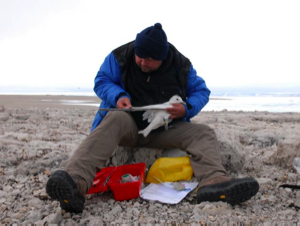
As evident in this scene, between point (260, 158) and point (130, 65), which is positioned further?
point (260, 158)

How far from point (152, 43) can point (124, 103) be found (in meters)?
0.66

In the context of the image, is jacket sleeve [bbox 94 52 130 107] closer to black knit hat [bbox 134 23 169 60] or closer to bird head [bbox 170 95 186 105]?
black knit hat [bbox 134 23 169 60]

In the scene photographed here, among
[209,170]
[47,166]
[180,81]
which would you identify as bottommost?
[47,166]

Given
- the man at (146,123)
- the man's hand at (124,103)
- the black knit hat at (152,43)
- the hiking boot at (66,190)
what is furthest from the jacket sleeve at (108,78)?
the hiking boot at (66,190)

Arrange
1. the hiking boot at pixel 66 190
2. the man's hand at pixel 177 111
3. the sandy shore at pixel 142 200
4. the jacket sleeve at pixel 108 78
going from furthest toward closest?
the jacket sleeve at pixel 108 78 → the man's hand at pixel 177 111 → the sandy shore at pixel 142 200 → the hiking boot at pixel 66 190

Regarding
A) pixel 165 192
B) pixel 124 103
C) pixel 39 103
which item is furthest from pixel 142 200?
pixel 39 103

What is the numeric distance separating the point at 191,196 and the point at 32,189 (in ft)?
5.03

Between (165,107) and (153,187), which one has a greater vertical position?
(165,107)

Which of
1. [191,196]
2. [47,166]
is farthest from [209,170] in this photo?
[47,166]

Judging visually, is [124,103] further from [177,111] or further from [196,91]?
[196,91]

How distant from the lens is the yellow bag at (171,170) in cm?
327

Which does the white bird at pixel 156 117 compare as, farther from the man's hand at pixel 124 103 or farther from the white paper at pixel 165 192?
the white paper at pixel 165 192

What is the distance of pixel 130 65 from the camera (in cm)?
360

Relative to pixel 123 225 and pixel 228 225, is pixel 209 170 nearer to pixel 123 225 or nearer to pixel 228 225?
pixel 228 225
